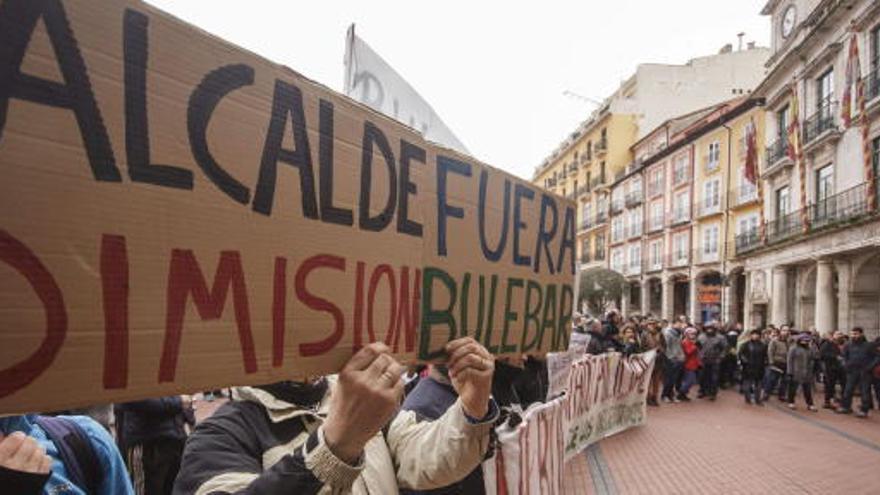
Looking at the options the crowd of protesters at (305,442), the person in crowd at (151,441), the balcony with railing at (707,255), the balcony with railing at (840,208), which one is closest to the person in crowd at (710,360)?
the balcony with railing at (840,208)

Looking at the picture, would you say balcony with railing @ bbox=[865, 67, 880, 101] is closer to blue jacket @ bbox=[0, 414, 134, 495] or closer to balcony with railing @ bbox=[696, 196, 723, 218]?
balcony with railing @ bbox=[696, 196, 723, 218]

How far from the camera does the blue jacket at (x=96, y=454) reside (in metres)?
1.55

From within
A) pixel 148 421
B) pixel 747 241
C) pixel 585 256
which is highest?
pixel 585 256

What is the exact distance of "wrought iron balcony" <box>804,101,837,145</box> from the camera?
2027 centimetres

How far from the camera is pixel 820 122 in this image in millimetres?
21031

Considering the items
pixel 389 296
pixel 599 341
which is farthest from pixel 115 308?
pixel 599 341

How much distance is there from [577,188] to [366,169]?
183 feet

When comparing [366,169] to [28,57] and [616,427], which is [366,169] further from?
[616,427]

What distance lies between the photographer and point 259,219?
1.36m

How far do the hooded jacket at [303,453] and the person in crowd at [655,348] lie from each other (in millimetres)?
10175

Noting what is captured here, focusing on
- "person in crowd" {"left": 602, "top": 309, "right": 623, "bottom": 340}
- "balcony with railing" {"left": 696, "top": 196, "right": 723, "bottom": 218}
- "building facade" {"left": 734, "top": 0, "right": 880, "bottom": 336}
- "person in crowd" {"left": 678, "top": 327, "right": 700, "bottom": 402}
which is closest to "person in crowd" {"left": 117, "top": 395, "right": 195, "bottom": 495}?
"person in crowd" {"left": 602, "top": 309, "right": 623, "bottom": 340}

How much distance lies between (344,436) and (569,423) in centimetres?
605

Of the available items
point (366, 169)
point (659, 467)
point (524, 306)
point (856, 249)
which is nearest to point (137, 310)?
point (366, 169)

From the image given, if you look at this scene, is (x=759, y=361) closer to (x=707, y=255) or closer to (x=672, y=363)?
(x=672, y=363)
